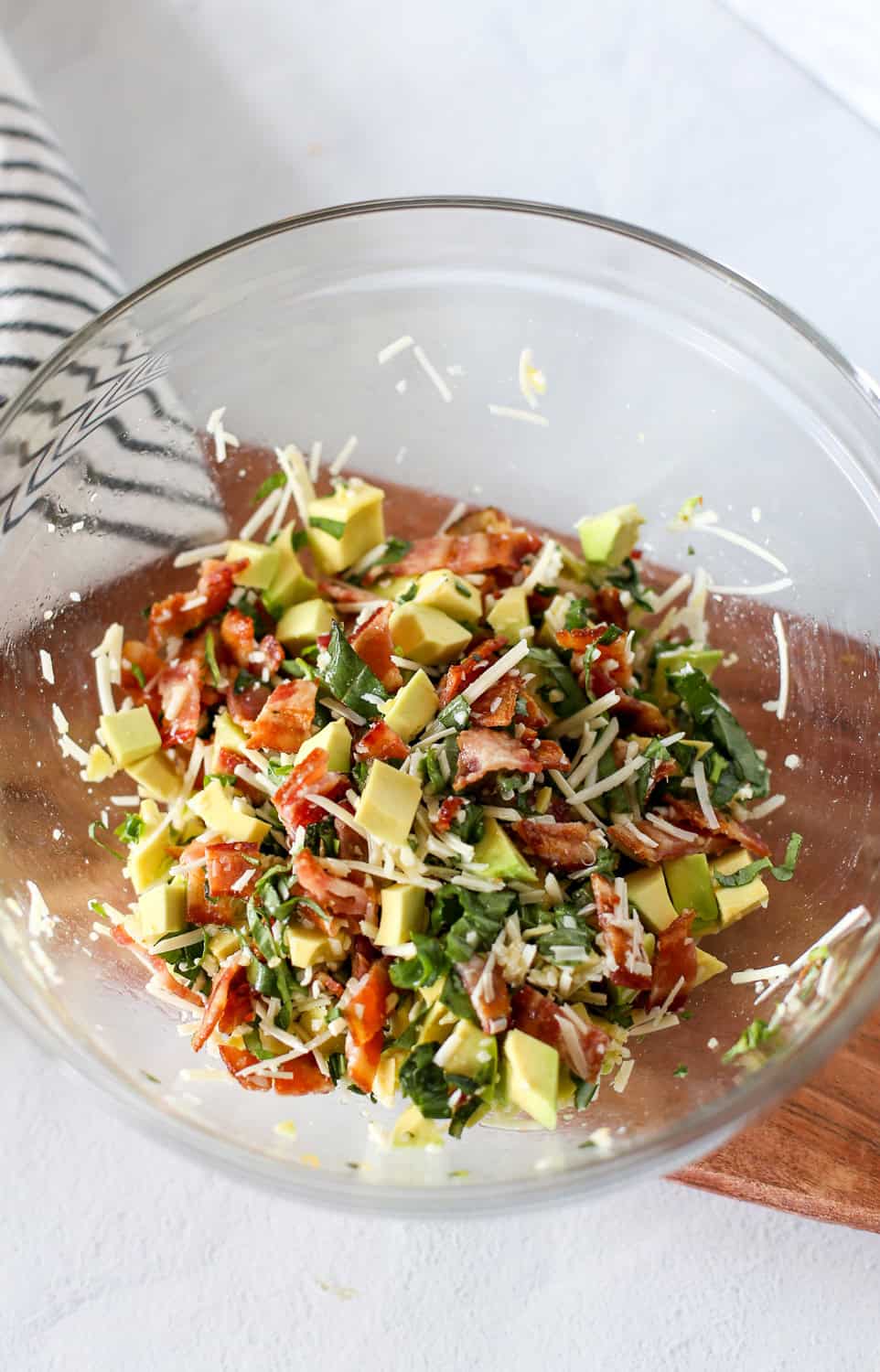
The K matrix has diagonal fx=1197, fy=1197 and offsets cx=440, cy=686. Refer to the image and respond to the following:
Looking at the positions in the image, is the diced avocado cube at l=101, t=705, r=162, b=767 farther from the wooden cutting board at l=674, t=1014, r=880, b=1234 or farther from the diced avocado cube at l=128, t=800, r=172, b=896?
the wooden cutting board at l=674, t=1014, r=880, b=1234

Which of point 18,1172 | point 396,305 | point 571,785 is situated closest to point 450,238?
point 396,305

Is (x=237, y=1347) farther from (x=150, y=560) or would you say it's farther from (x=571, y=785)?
(x=150, y=560)

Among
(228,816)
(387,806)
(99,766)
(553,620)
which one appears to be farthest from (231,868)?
(553,620)

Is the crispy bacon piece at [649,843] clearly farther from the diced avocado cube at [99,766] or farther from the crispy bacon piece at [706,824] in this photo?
the diced avocado cube at [99,766]

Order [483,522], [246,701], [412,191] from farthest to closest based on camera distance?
1. [412,191]
2. [483,522]
3. [246,701]

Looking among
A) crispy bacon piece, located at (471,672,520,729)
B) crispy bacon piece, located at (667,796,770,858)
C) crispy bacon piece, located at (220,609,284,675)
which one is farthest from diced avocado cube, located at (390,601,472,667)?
crispy bacon piece, located at (667,796,770,858)

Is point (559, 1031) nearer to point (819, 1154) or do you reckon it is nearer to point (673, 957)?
point (673, 957)

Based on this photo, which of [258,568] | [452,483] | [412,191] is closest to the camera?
[258,568]
